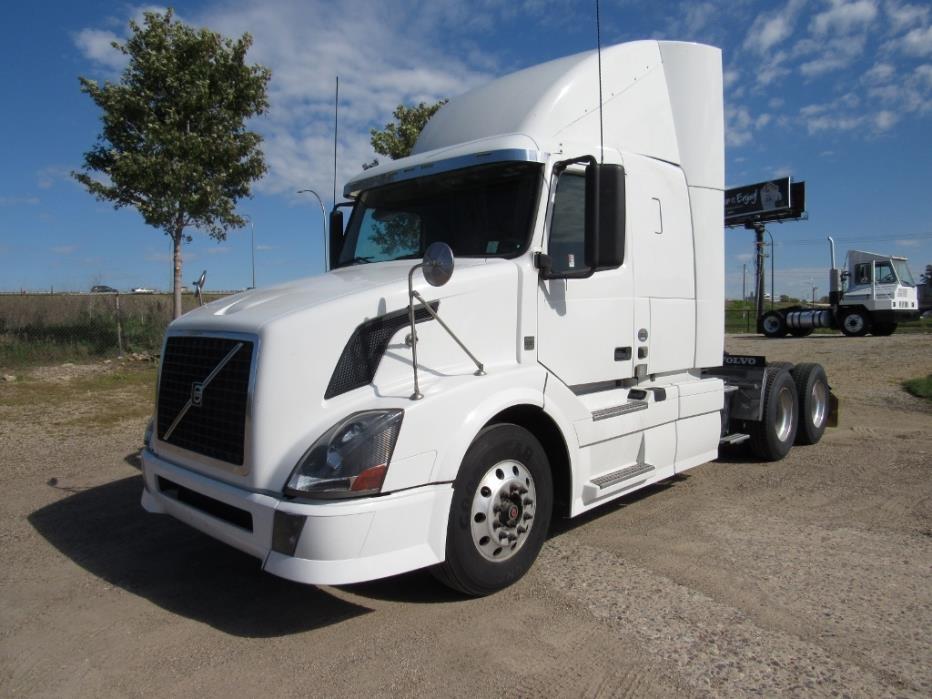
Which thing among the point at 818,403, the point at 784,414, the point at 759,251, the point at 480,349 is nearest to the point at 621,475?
the point at 480,349

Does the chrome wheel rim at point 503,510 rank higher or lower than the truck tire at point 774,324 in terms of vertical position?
lower

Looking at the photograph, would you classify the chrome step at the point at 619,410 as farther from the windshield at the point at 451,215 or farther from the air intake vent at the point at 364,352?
the air intake vent at the point at 364,352

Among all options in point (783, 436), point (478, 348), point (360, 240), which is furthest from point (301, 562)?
point (783, 436)

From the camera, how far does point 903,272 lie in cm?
2731

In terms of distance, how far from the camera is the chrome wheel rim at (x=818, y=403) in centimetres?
800

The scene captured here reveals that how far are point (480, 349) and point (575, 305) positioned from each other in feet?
2.92

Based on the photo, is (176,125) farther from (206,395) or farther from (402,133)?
(206,395)

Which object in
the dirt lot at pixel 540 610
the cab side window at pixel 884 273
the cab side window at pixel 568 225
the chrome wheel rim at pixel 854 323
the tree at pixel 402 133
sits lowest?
the dirt lot at pixel 540 610

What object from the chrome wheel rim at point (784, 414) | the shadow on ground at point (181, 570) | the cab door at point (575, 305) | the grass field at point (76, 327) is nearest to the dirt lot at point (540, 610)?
the shadow on ground at point (181, 570)

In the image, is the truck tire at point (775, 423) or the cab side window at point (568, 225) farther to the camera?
the truck tire at point (775, 423)

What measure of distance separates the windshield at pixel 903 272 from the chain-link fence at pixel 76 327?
87.1ft

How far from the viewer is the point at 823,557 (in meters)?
4.31

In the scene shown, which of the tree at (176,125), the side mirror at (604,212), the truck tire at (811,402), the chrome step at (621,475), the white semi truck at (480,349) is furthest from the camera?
the tree at (176,125)

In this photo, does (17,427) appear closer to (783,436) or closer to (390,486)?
(390,486)
